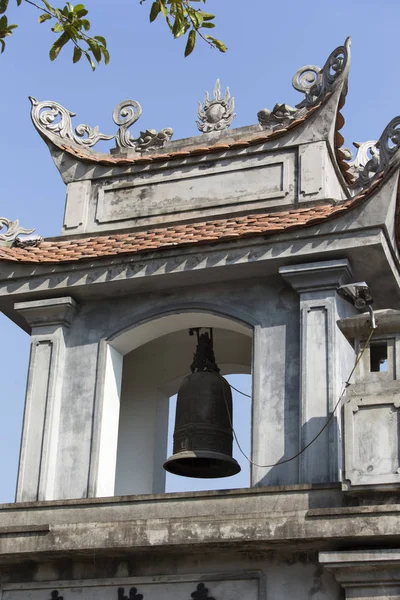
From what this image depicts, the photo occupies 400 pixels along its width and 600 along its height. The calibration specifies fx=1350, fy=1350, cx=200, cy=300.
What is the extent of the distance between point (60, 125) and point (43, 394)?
11.8ft

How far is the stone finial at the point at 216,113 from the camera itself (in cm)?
1531

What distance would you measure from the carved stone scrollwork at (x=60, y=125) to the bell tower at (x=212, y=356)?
26mm

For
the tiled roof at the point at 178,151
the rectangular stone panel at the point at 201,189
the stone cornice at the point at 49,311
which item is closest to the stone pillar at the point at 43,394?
the stone cornice at the point at 49,311

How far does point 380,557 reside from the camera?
11.1 metres

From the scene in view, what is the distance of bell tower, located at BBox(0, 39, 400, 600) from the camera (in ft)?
38.6

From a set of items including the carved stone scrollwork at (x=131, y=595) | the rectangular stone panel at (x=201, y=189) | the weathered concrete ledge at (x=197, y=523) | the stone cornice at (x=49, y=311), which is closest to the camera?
the weathered concrete ledge at (x=197, y=523)

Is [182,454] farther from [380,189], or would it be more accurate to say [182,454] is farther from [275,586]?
[380,189]

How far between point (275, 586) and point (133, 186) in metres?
5.16

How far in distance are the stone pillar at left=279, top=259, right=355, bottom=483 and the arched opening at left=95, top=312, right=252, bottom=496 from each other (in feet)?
2.89

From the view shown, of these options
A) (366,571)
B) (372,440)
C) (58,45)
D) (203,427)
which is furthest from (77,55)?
(203,427)

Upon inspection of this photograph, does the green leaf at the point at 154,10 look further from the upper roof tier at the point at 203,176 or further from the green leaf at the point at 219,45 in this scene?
the upper roof tier at the point at 203,176

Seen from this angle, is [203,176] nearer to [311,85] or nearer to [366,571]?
[311,85]

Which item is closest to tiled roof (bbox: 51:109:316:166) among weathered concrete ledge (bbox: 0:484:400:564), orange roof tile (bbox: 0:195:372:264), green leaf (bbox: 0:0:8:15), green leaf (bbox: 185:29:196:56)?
orange roof tile (bbox: 0:195:372:264)

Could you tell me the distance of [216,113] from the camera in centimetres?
1545
